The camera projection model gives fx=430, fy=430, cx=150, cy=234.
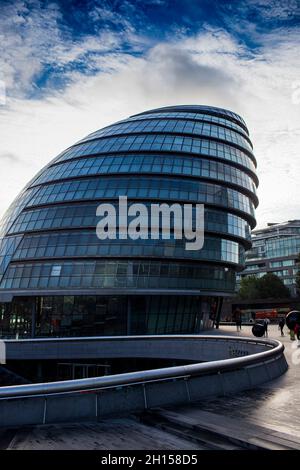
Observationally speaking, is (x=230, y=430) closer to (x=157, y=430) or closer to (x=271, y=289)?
(x=157, y=430)

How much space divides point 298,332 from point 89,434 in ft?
81.4

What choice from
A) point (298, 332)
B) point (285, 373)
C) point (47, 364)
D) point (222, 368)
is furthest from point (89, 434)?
point (47, 364)

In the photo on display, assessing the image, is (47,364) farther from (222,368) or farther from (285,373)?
(222,368)

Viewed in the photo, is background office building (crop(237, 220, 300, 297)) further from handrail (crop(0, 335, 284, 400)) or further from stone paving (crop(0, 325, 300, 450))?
stone paving (crop(0, 325, 300, 450))

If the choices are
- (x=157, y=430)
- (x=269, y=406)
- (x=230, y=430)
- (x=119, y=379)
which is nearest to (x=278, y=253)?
(x=269, y=406)

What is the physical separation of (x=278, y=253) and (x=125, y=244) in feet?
358

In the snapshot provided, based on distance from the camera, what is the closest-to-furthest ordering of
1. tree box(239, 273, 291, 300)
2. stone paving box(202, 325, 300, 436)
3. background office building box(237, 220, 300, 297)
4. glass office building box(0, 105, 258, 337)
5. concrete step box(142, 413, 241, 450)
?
concrete step box(142, 413, 241, 450) < stone paving box(202, 325, 300, 436) < glass office building box(0, 105, 258, 337) < tree box(239, 273, 291, 300) < background office building box(237, 220, 300, 297)

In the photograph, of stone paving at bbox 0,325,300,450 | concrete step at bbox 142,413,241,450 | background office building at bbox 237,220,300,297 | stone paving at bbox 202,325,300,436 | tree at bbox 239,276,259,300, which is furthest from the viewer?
background office building at bbox 237,220,300,297

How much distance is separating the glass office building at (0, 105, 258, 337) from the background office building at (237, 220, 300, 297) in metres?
88.4

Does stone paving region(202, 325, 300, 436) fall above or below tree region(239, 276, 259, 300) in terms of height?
below

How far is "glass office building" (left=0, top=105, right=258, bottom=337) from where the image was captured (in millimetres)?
46781

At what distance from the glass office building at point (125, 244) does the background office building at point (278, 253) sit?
88.4 m

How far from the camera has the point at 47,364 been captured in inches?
1415

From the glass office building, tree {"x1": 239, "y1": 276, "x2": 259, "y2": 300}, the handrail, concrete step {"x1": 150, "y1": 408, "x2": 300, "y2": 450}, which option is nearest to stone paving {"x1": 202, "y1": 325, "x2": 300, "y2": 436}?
concrete step {"x1": 150, "y1": 408, "x2": 300, "y2": 450}
